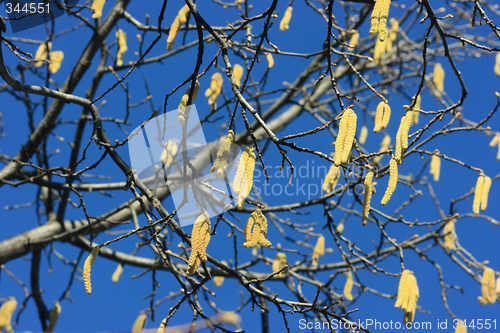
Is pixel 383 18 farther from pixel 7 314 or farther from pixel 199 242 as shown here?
pixel 7 314

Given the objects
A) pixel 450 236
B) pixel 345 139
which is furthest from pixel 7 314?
pixel 450 236

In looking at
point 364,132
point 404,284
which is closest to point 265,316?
point 404,284

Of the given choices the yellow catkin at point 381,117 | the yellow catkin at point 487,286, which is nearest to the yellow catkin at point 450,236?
the yellow catkin at point 487,286

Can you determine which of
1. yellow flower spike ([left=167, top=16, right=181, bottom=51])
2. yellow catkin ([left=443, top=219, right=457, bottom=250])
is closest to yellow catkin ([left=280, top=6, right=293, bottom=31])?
yellow flower spike ([left=167, top=16, right=181, bottom=51])

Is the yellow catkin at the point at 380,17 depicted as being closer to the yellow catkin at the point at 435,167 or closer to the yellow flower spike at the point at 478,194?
the yellow flower spike at the point at 478,194

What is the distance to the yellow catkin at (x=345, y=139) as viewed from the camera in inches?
51.8

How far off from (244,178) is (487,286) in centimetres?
227

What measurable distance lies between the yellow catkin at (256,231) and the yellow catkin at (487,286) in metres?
2.05

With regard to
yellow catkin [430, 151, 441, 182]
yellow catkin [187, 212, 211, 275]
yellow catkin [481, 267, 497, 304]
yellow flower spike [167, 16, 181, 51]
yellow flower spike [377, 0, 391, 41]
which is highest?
yellow catkin [430, 151, 441, 182]

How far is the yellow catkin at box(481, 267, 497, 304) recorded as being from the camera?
2.80m

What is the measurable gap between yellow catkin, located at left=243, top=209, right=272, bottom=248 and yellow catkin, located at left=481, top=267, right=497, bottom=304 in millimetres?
2050

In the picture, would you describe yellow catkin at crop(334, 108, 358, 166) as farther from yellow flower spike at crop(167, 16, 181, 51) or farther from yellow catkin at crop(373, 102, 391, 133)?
yellow flower spike at crop(167, 16, 181, 51)

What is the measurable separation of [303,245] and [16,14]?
2.99 meters

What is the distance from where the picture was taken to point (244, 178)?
1385mm
